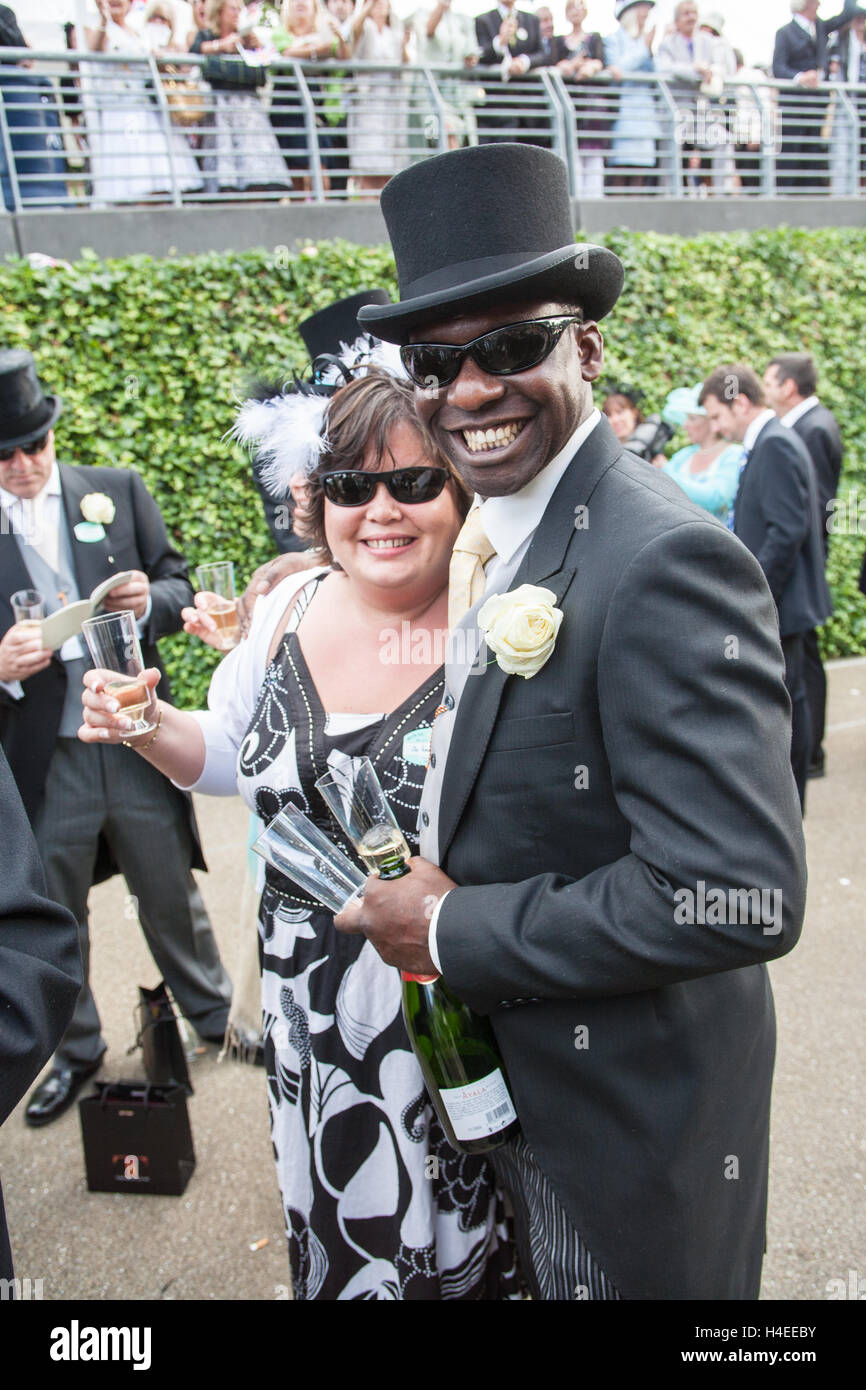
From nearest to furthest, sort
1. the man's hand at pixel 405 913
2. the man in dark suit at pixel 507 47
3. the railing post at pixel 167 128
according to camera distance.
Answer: the man's hand at pixel 405 913, the railing post at pixel 167 128, the man in dark suit at pixel 507 47

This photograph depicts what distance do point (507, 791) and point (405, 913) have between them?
0.28 metres

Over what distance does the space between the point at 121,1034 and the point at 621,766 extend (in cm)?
326

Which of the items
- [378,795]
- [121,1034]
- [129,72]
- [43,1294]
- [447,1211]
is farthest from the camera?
[129,72]

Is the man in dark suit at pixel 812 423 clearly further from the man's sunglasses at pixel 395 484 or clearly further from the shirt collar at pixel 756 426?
the man's sunglasses at pixel 395 484

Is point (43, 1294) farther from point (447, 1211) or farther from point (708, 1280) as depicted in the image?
point (708, 1280)

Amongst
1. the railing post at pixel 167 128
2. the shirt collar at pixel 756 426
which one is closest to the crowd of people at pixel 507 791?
the shirt collar at pixel 756 426

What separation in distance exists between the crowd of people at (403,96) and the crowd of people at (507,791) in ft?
19.5

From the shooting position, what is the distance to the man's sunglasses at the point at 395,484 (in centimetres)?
210

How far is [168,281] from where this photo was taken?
6531mm

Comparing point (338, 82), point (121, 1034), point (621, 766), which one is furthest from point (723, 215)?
point (621, 766)

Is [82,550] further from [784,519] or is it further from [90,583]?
[784,519]

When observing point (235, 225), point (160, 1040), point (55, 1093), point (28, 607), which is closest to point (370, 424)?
point (28, 607)

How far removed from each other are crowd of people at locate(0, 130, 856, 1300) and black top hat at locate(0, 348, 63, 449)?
1.16 m

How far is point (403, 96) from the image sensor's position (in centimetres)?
834
